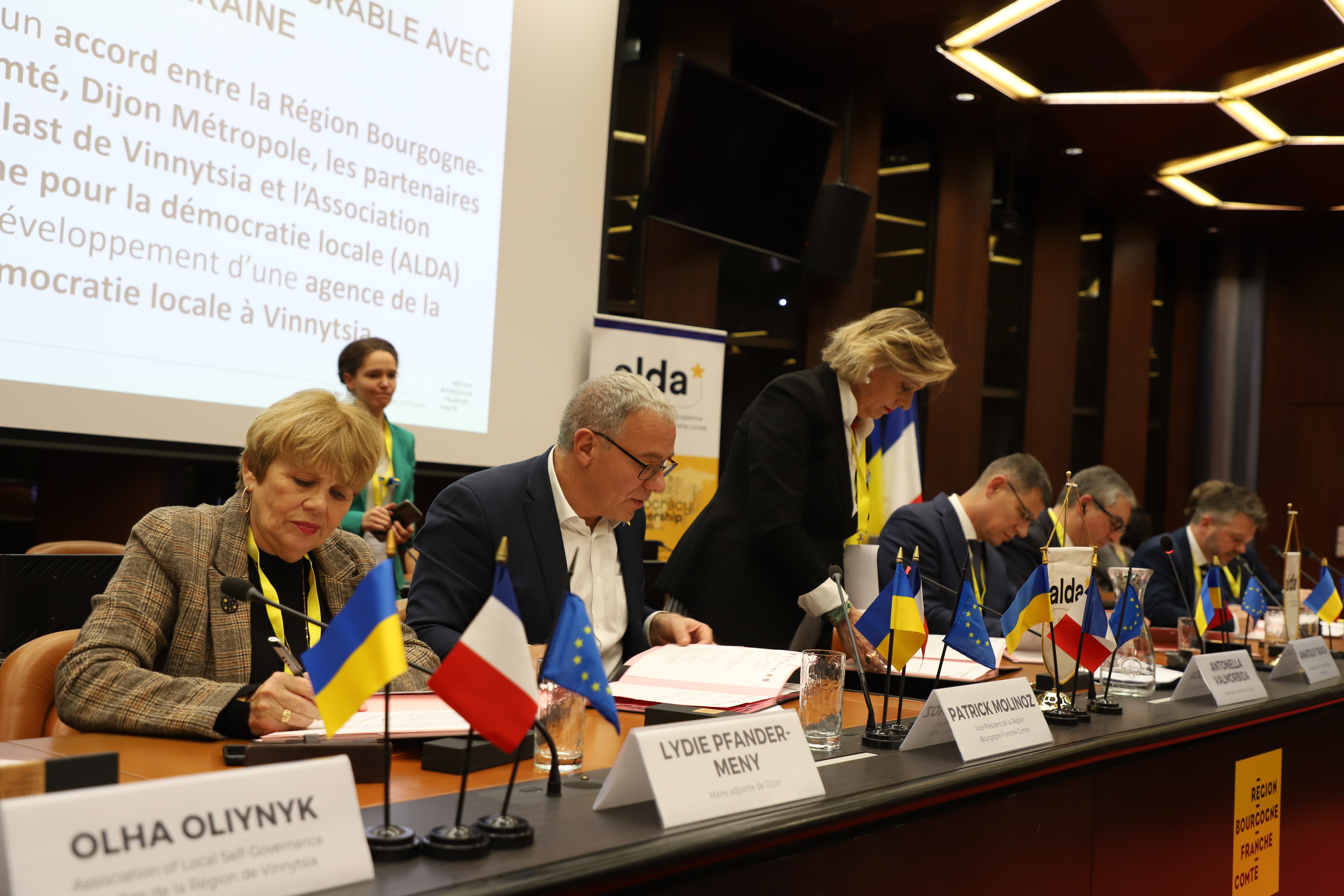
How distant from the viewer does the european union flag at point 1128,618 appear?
1.93 meters

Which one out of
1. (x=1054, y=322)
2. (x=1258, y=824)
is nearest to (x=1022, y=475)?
(x=1258, y=824)

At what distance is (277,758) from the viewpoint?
44.2 inches

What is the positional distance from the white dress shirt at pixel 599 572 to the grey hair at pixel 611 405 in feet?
0.36

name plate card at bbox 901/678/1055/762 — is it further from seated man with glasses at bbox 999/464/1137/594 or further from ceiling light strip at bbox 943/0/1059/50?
ceiling light strip at bbox 943/0/1059/50

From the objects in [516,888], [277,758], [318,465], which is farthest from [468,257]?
[516,888]

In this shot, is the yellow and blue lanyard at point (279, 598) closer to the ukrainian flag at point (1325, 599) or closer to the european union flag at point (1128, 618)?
the european union flag at point (1128, 618)

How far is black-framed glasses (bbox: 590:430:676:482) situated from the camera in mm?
2021

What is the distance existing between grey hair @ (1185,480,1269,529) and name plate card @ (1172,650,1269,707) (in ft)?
9.76

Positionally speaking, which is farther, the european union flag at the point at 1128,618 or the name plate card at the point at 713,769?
the european union flag at the point at 1128,618

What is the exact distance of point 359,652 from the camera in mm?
943

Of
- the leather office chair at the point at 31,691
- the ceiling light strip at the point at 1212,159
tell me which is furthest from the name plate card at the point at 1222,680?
the ceiling light strip at the point at 1212,159

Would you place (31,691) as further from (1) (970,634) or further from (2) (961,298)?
(2) (961,298)

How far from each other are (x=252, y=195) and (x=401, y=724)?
2.59 m

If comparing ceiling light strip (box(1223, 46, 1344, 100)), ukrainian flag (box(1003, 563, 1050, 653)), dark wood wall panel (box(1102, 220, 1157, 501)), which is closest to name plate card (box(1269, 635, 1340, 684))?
ukrainian flag (box(1003, 563, 1050, 653))
